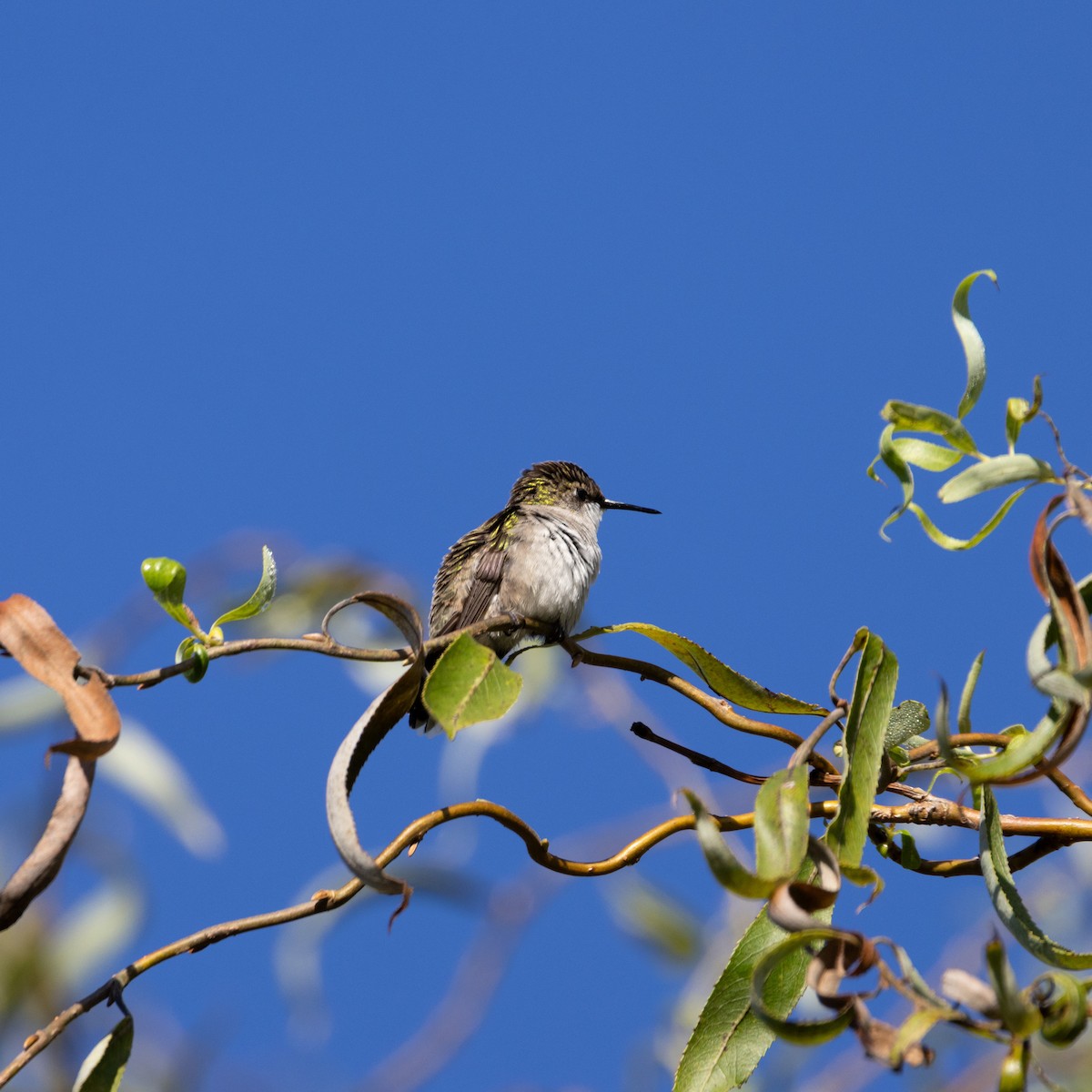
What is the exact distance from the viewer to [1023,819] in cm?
189

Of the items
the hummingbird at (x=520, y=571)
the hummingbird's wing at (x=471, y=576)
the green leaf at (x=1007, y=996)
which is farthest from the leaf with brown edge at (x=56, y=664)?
the hummingbird's wing at (x=471, y=576)

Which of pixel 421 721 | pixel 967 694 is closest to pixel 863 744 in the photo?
pixel 967 694

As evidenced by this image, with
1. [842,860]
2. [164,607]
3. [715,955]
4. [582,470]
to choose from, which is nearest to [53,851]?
[164,607]

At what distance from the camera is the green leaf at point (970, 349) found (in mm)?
1809

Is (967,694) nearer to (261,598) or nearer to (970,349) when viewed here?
(970,349)

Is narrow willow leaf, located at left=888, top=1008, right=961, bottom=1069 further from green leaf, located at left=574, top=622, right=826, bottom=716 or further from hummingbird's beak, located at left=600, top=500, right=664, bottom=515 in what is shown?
hummingbird's beak, located at left=600, top=500, right=664, bottom=515

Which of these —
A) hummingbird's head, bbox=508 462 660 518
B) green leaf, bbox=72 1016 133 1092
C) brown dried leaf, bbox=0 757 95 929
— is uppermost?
hummingbird's head, bbox=508 462 660 518

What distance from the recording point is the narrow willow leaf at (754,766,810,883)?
1.49 metres

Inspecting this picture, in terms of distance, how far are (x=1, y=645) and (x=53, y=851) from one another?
0.27m

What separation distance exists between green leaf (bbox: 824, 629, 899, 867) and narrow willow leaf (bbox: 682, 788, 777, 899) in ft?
1.22

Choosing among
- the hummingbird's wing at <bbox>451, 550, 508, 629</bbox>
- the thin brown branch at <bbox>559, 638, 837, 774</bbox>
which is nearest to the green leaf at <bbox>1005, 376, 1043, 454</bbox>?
the thin brown branch at <bbox>559, 638, 837, 774</bbox>

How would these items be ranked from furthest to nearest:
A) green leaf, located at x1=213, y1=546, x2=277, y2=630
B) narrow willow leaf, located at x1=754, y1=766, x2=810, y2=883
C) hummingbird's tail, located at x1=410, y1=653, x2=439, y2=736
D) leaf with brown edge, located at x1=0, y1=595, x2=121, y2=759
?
hummingbird's tail, located at x1=410, y1=653, x2=439, y2=736 → green leaf, located at x1=213, y1=546, x2=277, y2=630 → leaf with brown edge, located at x1=0, y1=595, x2=121, y2=759 → narrow willow leaf, located at x1=754, y1=766, x2=810, y2=883

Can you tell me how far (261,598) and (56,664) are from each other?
0.30 m

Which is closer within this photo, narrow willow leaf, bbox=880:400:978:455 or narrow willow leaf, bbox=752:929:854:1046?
narrow willow leaf, bbox=752:929:854:1046
